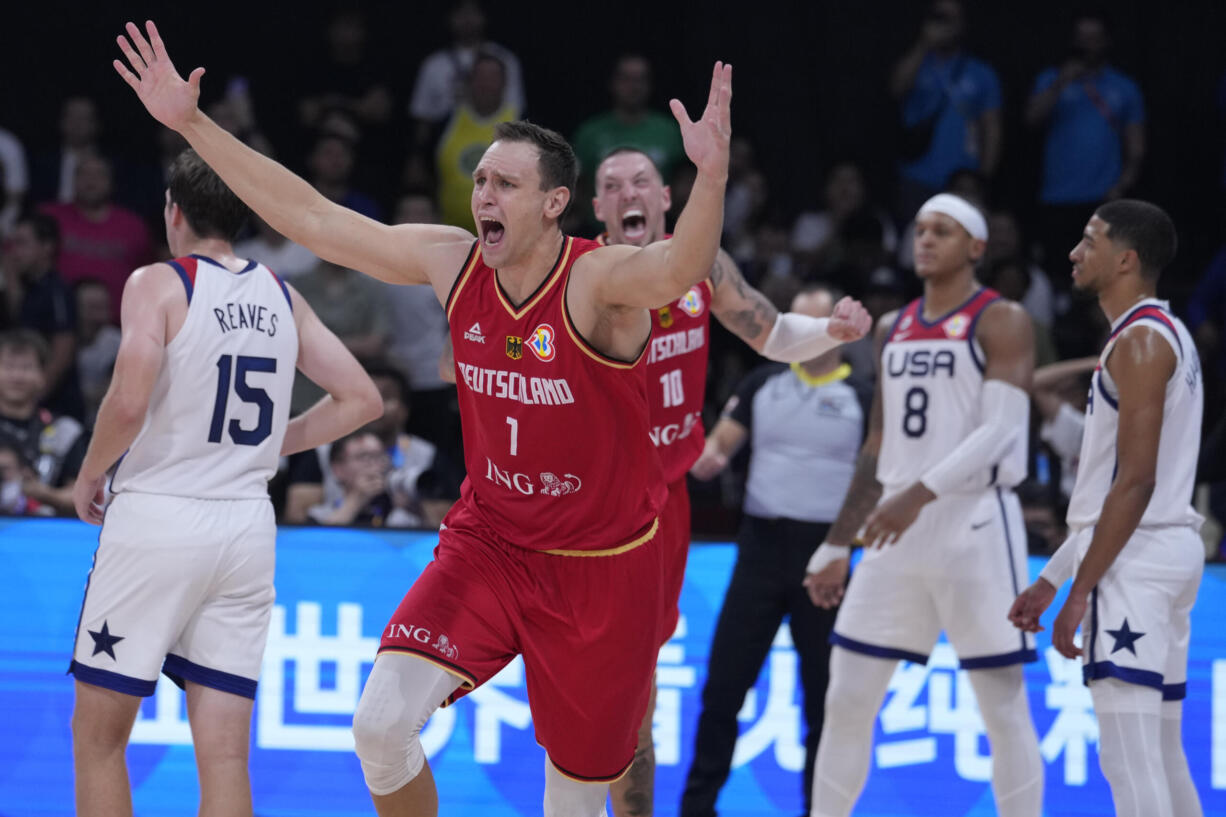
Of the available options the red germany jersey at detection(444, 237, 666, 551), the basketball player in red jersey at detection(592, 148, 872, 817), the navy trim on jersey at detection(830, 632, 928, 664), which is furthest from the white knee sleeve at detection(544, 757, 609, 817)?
the navy trim on jersey at detection(830, 632, 928, 664)

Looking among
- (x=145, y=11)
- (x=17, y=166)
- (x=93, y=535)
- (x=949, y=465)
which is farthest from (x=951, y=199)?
(x=145, y=11)

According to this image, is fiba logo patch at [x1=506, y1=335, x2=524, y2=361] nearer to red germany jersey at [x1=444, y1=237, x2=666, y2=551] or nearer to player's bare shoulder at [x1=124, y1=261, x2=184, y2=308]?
red germany jersey at [x1=444, y1=237, x2=666, y2=551]

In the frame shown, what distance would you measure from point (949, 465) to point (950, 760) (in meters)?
1.62

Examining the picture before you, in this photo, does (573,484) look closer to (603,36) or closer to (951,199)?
(951,199)

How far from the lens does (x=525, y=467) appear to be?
452 centimetres

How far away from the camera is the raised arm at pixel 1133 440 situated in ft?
16.2

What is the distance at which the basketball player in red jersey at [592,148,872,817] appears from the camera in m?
5.73

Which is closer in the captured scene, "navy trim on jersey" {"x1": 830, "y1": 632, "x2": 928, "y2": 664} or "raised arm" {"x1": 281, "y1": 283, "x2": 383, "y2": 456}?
"raised arm" {"x1": 281, "y1": 283, "x2": 383, "y2": 456}

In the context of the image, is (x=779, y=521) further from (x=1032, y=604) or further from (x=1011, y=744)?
(x=1032, y=604)

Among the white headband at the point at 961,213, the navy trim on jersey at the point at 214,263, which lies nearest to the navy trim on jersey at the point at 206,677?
the navy trim on jersey at the point at 214,263

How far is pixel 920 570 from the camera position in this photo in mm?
5977

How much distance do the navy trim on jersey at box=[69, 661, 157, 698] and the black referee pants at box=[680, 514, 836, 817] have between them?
8.80ft

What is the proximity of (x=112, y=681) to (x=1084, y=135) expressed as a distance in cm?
802

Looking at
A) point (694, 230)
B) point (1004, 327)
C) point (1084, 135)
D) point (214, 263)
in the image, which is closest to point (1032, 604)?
point (1004, 327)
